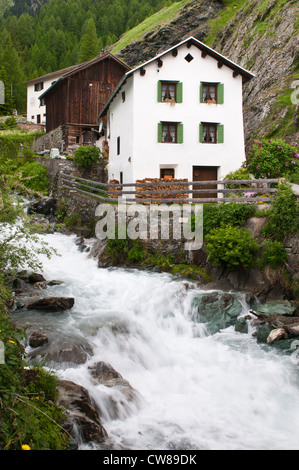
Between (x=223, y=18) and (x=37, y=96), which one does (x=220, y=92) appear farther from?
(x=223, y=18)

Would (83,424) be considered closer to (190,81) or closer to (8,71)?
(190,81)

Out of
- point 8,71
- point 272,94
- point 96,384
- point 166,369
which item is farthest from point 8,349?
point 8,71

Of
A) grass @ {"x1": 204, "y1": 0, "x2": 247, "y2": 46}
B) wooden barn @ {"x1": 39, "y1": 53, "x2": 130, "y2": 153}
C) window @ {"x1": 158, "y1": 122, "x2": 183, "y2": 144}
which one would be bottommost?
window @ {"x1": 158, "y1": 122, "x2": 183, "y2": 144}

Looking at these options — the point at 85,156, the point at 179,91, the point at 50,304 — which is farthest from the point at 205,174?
the point at 50,304

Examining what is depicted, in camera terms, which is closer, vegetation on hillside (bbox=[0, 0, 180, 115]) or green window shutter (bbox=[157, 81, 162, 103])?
green window shutter (bbox=[157, 81, 162, 103])

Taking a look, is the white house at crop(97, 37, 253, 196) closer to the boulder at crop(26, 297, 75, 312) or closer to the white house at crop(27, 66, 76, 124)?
the boulder at crop(26, 297, 75, 312)

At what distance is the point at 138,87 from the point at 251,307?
15.1 meters

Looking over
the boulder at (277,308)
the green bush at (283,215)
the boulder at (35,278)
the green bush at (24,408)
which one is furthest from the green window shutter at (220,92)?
the green bush at (24,408)

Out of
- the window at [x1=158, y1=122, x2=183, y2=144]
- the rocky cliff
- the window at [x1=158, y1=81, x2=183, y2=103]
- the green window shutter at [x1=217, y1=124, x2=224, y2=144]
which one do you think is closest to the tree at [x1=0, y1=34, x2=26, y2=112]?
the rocky cliff

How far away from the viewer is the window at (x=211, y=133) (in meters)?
23.5

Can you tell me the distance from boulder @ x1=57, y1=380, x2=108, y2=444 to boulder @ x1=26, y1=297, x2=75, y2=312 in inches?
174

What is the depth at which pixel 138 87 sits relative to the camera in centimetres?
2283

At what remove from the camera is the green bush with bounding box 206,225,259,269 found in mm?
13844

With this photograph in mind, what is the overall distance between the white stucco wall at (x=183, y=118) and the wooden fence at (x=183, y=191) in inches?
68.7
